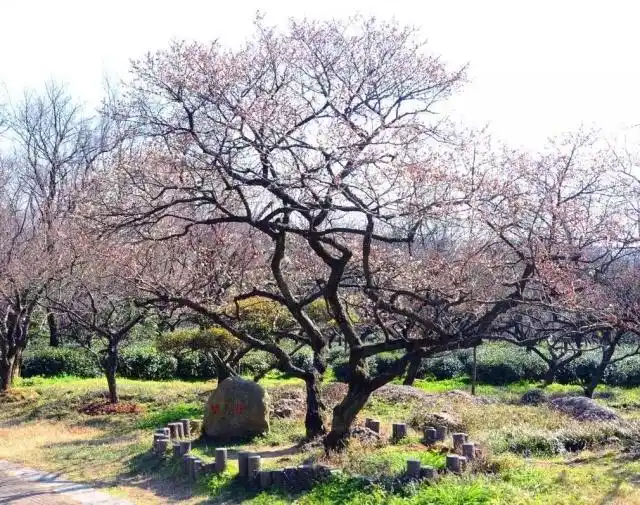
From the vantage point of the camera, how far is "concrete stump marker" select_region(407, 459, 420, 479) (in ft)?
25.1

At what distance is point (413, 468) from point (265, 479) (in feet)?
6.29

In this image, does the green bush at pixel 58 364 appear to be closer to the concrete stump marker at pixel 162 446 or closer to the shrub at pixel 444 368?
the shrub at pixel 444 368

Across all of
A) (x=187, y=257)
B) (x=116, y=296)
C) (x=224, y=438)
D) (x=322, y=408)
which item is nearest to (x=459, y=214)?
(x=322, y=408)

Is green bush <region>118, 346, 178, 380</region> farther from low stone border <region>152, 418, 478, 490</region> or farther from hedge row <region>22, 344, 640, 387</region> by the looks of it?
low stone border <region>152, 418, 478, 490</region>

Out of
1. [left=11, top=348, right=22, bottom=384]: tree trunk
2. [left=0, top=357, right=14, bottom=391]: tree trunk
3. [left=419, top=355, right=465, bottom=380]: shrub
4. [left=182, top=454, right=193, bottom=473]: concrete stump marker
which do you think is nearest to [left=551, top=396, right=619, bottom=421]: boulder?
[left=182, top=454, right=193, bottom=473]: concrete stump marker

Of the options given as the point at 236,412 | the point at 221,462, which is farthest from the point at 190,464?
the point at 236,412

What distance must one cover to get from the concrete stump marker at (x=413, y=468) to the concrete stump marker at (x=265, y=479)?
182 cm

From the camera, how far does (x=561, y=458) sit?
945 cm

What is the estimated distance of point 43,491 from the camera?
30.5ft

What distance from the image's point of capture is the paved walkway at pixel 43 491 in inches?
342

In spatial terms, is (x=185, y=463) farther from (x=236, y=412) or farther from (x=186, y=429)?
(x=186, y=429)

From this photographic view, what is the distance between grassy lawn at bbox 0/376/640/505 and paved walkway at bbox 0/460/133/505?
286mm

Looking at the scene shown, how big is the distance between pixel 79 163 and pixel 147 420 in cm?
1759

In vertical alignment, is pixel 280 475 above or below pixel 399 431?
below
